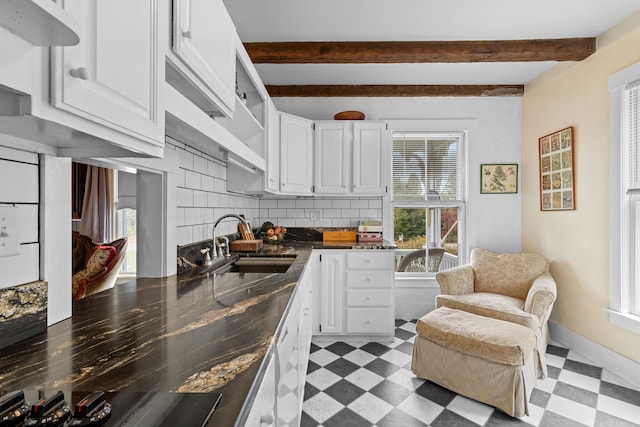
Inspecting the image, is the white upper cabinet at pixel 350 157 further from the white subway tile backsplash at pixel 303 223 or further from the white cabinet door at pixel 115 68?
the white cabinet door at pixel 115 68

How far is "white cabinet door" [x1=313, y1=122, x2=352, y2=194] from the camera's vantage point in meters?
3.27

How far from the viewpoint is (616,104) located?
2.36m

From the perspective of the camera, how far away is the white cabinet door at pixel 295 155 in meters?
3.00

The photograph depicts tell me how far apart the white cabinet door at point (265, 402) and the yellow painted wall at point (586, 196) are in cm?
266

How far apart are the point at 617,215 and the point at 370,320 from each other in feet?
6.74

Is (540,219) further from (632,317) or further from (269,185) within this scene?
(269,185)

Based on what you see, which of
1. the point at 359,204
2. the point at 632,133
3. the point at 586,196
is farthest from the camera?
the point at 359,204

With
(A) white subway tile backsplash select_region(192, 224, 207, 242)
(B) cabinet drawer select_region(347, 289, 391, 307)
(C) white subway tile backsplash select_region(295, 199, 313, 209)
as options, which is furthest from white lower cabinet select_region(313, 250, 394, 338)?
(A) white subway tile backsplash select_region(192, 224, 207, 242)

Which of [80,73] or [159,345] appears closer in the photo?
[80,73]

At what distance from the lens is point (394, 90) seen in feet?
11.4

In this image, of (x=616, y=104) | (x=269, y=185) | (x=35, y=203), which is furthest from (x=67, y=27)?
(x=616, y=104)

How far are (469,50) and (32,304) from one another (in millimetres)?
3046

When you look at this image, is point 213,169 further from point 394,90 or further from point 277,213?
point 394,90

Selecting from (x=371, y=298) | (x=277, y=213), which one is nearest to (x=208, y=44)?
(x=371, y=298)
